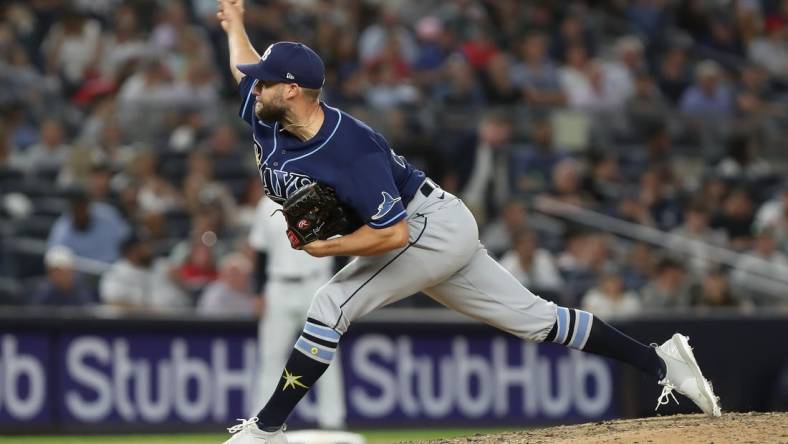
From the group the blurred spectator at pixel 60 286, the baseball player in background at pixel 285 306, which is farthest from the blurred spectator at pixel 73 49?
the baseball player in background at pixel 285 306

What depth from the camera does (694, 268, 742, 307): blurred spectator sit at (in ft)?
40.1

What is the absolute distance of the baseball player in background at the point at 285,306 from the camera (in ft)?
31.4

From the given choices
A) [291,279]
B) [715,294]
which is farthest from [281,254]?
[715,294]

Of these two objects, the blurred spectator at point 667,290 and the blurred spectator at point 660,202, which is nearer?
the blurred spectator at point 667,290

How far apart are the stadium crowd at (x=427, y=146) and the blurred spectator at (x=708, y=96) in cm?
3

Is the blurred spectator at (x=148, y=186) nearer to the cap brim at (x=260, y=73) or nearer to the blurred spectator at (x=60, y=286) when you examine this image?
the blurred spectator at (x=60, y=286)

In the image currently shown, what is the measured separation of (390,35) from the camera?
49.1 feet

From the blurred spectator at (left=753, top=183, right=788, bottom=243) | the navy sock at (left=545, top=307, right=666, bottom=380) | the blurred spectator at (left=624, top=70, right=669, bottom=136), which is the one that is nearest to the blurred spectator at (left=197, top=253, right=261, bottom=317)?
the navy sock at (left=545, top=307, right=666, bottom=380)

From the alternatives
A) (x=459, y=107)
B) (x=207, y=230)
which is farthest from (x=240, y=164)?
(x=459, y=107)

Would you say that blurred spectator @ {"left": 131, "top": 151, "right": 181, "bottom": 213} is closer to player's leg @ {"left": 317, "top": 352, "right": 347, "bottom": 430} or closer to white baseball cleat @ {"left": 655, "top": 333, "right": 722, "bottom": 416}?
player's leg @ {"left": 317, "top": 352, "right": 347, "bottom": 430}

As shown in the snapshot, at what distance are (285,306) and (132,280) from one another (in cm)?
212

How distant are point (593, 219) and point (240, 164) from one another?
3406 millimetres

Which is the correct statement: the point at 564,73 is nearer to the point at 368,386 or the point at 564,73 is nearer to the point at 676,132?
the point at 676,132

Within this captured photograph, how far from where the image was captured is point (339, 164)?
19.3 ft
